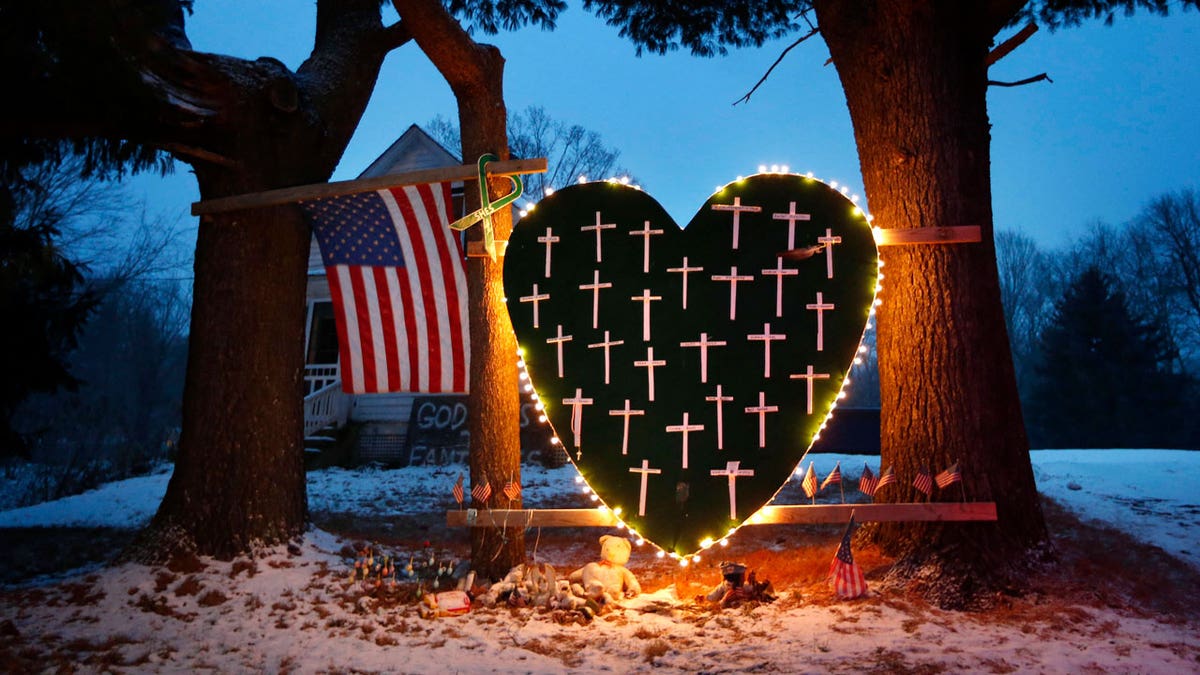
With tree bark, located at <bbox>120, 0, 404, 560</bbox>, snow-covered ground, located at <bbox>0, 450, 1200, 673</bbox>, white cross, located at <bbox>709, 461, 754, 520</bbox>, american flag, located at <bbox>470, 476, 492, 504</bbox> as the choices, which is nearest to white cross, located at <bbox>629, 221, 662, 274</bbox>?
white cross, located at <bbox>709, 461, 754, 520</bbox>

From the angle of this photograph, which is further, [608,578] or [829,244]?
[608,578]

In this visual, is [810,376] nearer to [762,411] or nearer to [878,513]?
[762,411]

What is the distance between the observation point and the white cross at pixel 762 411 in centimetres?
368

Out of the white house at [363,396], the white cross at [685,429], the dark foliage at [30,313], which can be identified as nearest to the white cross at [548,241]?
the white cross at [685,429]

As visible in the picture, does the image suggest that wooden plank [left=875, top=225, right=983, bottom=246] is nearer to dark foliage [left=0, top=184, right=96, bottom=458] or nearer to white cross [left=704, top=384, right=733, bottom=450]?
white cross [left=704, top=384, right=733, bottom=450]

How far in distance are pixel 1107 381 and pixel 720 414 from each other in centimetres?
2330

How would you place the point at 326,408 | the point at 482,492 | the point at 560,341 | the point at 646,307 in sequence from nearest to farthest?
the point at 646,307, the point at 560,341, the point at 482,492, the point at 326,408

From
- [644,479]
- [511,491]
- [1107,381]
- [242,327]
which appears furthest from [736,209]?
[1107,381]

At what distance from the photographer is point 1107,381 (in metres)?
21.9

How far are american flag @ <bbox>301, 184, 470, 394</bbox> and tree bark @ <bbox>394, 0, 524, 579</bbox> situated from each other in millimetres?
342

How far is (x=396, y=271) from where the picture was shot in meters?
5.28

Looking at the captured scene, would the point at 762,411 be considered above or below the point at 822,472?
above

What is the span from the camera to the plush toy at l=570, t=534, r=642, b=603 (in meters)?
4.32

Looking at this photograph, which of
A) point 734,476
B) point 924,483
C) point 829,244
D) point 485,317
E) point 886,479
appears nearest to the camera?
point 734,476
